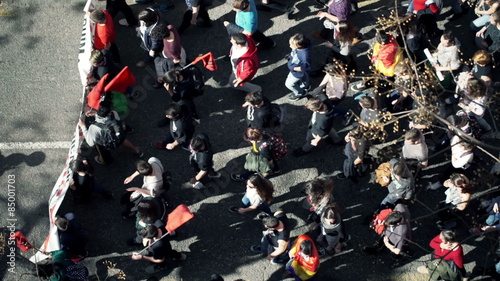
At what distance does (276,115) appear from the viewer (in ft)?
40.0

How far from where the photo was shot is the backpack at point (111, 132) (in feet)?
38.0

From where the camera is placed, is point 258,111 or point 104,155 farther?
point 104,155

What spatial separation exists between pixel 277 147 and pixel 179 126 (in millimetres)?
1655

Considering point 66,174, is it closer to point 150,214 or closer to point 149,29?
point 150,214

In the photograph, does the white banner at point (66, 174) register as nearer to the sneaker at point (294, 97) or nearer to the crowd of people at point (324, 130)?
the crowd of people at point (324, 130)

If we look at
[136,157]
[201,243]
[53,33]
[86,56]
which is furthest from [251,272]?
[53,33]

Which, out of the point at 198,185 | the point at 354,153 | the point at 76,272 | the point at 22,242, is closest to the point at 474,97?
the point at 354,153

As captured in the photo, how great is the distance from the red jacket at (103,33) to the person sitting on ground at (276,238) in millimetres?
4471

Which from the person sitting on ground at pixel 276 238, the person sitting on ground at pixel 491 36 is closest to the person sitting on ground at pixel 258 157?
the person sitting on ground at pixel 276 238

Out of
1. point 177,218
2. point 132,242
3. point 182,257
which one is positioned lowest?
point 182,257

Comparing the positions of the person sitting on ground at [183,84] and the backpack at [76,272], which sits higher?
the person sitting on ground at [183,84]

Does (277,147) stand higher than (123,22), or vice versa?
(123,22)

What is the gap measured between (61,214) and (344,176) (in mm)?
4794

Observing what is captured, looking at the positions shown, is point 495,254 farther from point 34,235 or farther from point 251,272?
point 34,235
